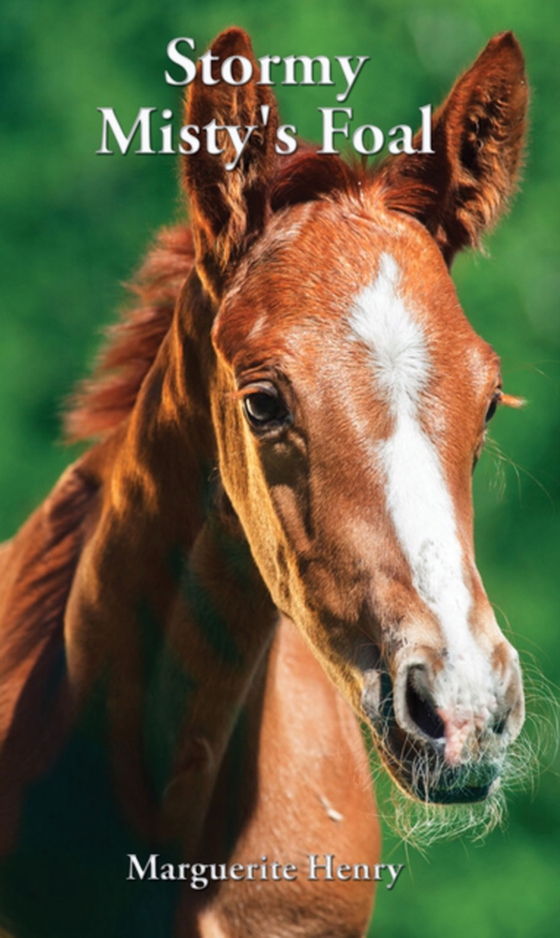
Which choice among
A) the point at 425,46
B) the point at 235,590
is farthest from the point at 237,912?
the point at 425,46

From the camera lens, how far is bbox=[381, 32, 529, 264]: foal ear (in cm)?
177

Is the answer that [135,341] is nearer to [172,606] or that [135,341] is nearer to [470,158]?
[172,606]

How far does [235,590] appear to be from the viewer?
1.79 m

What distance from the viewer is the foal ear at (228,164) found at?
5.41 feet

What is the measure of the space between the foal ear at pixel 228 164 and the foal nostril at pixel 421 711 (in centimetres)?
66

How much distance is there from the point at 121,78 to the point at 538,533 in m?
2.41

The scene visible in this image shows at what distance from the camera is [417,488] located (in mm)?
1395

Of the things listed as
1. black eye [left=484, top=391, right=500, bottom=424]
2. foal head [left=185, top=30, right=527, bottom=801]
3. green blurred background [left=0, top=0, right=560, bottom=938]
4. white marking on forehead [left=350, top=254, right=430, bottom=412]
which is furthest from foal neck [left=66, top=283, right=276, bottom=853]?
green blurred background [left=0, top=0, right=560, bottom=938]

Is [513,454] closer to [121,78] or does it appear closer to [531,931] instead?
[531,931]

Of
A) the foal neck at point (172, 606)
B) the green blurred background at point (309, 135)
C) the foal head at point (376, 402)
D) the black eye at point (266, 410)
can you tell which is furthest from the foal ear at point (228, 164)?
the green blurred background at point (309, 135)

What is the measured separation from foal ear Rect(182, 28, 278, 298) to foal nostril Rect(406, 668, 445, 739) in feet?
2.15

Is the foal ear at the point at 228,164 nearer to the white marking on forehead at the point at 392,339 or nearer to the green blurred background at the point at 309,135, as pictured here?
the white marking on forehead at the point at 392,339

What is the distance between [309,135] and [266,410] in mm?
3154

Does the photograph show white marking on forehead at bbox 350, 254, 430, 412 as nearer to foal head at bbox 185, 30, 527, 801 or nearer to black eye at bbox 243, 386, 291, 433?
foal head at bbox 185, 30, 527, 801
